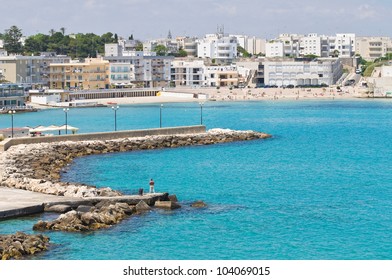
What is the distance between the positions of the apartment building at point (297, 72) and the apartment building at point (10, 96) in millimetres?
37328

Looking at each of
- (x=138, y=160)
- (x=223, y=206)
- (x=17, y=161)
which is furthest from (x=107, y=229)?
(x=138, y=160)

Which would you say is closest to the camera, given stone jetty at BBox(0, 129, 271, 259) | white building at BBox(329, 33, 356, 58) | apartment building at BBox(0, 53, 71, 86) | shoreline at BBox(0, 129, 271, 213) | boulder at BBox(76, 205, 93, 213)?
stone jetty at BBox(0, 129, 271, 259)

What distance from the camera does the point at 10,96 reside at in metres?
71.3

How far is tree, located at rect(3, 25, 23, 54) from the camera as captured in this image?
104062 mm

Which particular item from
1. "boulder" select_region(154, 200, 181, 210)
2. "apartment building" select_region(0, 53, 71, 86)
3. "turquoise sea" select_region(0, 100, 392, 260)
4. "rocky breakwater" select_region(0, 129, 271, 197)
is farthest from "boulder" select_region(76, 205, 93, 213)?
"apartment building" select_region(0, 53, 71, 86)

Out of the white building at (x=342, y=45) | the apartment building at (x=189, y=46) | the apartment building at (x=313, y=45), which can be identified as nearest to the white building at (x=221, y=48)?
the apartment building at (x=189, y=46)

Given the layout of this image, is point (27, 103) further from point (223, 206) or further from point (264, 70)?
point (223, 206)

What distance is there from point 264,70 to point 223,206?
78604 mm

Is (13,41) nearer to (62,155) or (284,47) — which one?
(284,47)

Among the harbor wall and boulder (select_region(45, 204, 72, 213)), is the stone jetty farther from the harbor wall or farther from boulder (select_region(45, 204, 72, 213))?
the harbor wall

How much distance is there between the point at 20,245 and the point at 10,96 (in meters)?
54.8

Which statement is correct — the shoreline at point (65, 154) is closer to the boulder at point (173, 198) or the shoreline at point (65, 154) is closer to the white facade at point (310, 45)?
the boulder at point (173, 198)

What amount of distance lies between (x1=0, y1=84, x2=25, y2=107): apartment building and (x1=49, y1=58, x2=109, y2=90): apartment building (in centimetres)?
1562

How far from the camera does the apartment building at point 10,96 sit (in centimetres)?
6988
